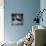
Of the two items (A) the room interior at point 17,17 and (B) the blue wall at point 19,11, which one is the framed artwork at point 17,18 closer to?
(A) the room interior at point 17,17

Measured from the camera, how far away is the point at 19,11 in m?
5.42

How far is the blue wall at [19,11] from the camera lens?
535 centimetres

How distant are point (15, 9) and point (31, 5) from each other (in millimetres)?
676

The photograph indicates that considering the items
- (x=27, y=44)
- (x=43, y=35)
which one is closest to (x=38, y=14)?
(x=27, y=44)

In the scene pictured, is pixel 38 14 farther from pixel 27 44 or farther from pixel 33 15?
pixel 27 44

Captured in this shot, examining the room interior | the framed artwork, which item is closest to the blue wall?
the room interior

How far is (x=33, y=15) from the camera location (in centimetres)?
547

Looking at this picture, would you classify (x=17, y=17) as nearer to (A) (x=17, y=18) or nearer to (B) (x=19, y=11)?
(A) (x=17, y=18)

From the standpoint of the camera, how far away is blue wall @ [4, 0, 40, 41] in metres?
5.35

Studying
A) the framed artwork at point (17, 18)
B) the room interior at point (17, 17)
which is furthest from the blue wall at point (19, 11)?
the framed artwork at point (17, 18)

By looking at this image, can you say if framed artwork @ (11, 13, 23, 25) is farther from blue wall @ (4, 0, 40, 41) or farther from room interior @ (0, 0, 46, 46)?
blue wall @ (4, 0, 40, 41)

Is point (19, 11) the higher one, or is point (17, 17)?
point (19, 11)

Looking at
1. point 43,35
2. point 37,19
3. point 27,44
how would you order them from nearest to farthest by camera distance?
point 43,35 → point 27,44 → point 37,19

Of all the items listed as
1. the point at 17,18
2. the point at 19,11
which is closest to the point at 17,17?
the point at 17,18
